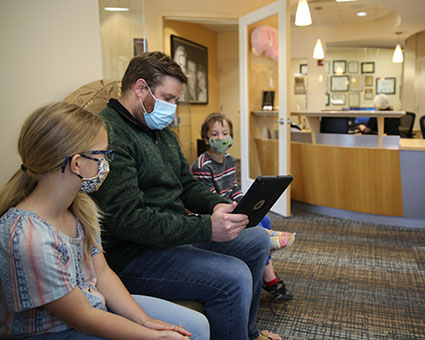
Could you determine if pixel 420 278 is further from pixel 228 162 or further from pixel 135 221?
pixel 135 221

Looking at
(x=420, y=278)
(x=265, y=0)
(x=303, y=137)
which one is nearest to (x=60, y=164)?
(x=420, y=278)

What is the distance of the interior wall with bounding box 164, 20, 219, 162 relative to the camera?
636 centimetres

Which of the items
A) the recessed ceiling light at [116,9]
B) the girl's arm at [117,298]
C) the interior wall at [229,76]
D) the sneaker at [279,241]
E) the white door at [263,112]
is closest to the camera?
the girl's arm at [117,298]

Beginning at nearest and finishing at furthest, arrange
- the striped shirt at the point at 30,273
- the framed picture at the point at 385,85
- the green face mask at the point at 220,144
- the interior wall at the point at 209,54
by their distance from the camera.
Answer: the striped shirt at the point at 30,273 → the green face mask at the point at 220,144 → the interior wall at the point at 209,54 → the framed picture at the point at 385,85

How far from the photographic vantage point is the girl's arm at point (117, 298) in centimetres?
119

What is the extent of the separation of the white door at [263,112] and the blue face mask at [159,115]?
2807mm

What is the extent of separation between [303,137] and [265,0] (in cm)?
203

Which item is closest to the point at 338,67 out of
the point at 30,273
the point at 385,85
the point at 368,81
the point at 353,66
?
the point at 353,66

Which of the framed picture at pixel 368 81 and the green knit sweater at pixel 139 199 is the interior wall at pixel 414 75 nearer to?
the framed picture at pixel 368 81

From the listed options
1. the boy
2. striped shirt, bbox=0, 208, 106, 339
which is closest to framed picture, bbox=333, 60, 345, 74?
the boy

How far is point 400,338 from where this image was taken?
2.04 m

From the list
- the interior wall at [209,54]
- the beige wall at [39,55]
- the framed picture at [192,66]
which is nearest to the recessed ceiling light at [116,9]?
the beige wall at [39,55]

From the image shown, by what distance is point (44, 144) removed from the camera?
3.36 feet

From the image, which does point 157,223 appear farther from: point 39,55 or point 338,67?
point 338,67
